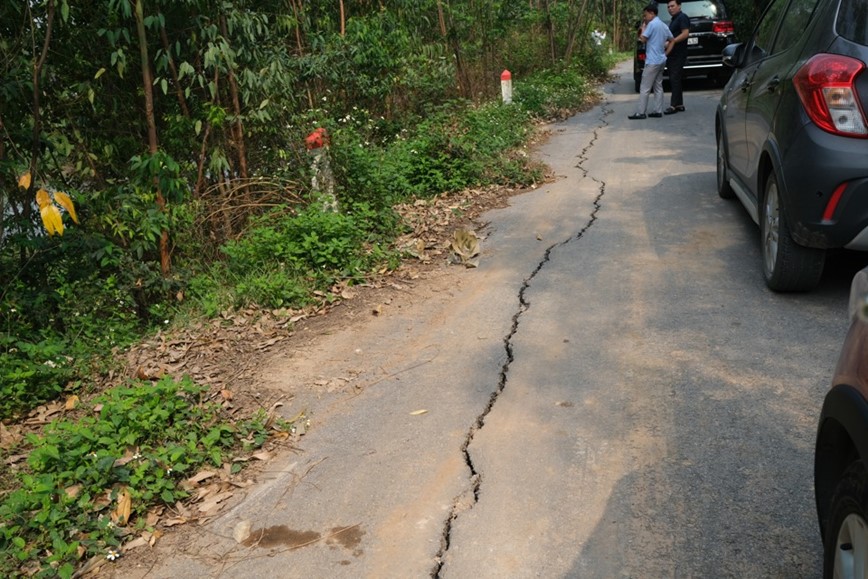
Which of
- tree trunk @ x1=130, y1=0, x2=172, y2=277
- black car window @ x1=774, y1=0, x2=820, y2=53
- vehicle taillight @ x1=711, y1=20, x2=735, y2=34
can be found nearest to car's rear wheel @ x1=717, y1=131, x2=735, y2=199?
black car window @ x1=774, y1=0, x2=820, y2=53

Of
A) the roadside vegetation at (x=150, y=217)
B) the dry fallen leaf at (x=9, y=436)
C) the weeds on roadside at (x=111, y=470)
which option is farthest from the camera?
A: the dry fallen leaf at (x=9, y=436)

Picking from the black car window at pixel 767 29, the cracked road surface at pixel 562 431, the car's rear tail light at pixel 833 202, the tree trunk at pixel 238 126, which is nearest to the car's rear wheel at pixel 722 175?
the cracked road surface at pixel 562 431

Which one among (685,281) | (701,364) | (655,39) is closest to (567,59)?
(655,39)

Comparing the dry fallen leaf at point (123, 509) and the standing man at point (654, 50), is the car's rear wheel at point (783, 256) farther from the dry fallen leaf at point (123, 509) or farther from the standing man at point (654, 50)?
the standing man at point (654, 50)

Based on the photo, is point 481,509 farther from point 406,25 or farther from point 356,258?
point 406,25

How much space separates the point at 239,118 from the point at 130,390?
3.83m

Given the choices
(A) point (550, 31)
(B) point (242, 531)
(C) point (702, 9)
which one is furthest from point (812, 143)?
(A) point (550, 31)

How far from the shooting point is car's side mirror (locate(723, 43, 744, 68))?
7004 millimetres

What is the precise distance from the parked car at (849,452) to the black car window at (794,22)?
365 centimetres

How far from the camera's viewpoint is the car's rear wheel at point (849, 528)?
211cm

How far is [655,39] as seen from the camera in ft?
43.0

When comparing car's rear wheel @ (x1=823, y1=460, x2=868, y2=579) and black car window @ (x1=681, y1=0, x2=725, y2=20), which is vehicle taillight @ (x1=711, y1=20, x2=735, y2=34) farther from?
car's rear wheel @ (x1=823, y1=460, x2=868, y2=579)

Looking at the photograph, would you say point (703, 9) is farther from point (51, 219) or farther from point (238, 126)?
point (51, 219)

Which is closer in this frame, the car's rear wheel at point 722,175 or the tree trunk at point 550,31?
the car's rear wheel at point 722,175
